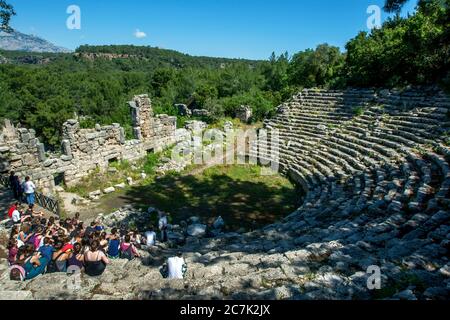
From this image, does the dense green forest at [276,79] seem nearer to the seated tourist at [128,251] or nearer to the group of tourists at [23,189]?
the group of tourists at [23,189]

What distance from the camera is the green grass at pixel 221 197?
12.0 meters

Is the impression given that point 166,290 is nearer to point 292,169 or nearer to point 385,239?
point 385,239

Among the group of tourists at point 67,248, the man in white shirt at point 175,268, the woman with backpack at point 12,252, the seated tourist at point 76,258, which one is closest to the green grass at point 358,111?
the group of tourists at point 67,248

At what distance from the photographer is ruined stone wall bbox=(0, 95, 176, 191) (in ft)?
42.2

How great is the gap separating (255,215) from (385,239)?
5.73m

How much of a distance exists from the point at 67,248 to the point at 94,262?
1119 millimetres

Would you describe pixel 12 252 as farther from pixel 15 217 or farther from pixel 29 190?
pixel 29 190

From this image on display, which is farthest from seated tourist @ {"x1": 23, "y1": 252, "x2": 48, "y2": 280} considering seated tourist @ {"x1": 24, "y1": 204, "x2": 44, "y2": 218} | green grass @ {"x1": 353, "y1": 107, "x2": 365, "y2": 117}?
green grass @ {"x1": 353, "y1": 107, "x2": 365, "y2": 117}

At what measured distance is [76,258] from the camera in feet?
20.6

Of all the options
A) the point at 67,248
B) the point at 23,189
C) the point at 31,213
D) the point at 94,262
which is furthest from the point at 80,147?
the point at 94,262

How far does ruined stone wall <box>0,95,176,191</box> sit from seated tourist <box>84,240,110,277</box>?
875 cm

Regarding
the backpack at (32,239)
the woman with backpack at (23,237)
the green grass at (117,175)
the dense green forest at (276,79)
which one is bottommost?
the woman with backpack at (23,237)
